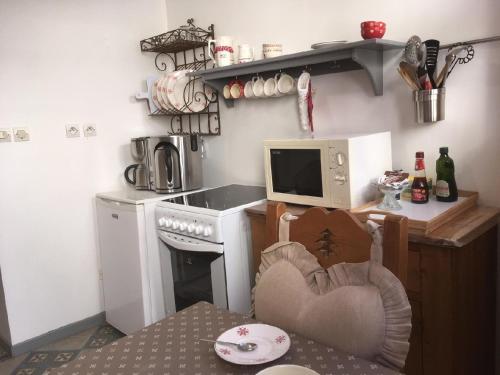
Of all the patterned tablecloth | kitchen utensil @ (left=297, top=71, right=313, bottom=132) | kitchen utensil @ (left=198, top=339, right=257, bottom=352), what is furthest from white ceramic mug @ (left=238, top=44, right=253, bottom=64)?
kitchen utensil @ (left=198, top=339, right=257, bottom=352)

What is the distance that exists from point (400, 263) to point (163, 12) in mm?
2645

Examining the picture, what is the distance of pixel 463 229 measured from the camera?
1.51 metres

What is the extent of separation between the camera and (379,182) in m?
1.80

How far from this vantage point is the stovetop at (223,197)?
221cm

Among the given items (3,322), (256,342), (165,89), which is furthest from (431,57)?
(3,322)

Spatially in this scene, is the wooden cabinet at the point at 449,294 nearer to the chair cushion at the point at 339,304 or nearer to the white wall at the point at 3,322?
the chair cushion at the point at 339,304

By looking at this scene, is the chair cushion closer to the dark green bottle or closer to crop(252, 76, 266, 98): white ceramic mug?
the dark green bottle

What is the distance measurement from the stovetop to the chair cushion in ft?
3.02

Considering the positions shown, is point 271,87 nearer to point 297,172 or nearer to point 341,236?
point 297,172

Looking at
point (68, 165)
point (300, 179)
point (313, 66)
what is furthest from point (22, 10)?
point (300, 179)

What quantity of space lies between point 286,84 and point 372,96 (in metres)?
0.46

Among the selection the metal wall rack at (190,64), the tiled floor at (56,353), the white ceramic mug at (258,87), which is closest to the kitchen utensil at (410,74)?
the white ceramic mug at (258,87)

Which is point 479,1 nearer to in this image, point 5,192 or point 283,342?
point 283,342

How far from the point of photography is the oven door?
6.91ft
